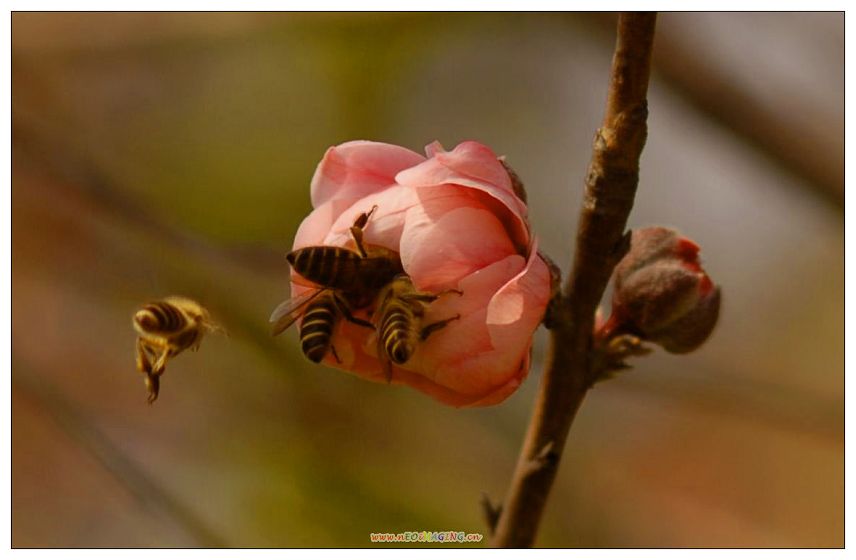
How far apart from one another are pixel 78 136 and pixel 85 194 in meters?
0.26

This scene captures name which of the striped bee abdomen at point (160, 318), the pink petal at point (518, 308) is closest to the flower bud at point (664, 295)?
the pink petal at point (518, 308)

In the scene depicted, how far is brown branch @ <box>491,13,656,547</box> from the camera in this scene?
2.73 ft

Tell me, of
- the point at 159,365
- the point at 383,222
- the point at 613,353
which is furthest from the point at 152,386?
the point at 613,353

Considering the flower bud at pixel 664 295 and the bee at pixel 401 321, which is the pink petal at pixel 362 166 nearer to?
the bee at pixel 401 321

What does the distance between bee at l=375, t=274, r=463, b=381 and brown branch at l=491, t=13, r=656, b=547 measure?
16 cm

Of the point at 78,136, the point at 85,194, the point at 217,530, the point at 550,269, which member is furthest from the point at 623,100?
the point at 78,136

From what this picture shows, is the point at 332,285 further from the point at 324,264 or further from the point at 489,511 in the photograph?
the point at 489,511

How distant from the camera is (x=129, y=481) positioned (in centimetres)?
186

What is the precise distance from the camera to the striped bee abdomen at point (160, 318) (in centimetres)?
91

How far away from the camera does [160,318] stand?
3.02ft

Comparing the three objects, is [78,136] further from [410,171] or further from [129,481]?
[410,171]

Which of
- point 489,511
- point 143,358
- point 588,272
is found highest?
point 588,272

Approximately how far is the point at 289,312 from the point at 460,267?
0.56ft

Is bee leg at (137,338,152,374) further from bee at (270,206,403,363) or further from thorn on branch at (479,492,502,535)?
thorn on branch at (479,492,502,535)
